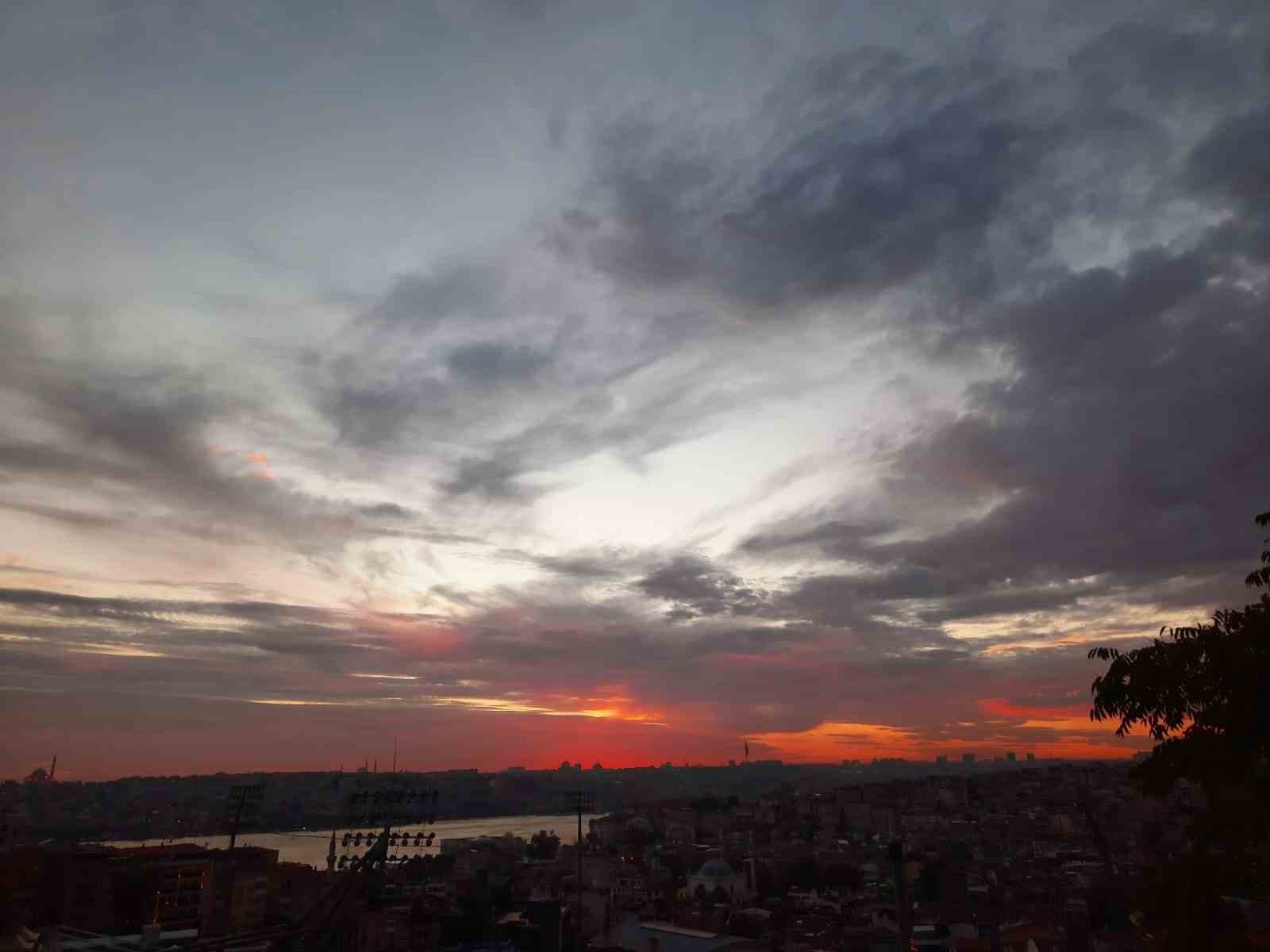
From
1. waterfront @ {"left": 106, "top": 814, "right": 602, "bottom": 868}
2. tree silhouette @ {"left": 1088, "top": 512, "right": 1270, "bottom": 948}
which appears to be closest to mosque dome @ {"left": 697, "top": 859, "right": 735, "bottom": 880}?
waterfront @ {"left": 106, "top": 814, "right": 602, "bottom": 868}

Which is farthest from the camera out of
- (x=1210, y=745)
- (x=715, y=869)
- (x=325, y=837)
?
(x=325, y=837)

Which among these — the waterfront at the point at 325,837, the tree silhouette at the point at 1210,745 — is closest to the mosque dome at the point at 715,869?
the waterfront at the point at 325,837

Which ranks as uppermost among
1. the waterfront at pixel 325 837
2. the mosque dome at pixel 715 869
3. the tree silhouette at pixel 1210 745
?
the tree silhouette at pixel 1210 745

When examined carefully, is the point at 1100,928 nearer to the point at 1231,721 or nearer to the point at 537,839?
the point at 1231,721

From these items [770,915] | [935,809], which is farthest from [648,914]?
[935,809]

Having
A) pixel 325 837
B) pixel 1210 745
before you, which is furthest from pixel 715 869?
pixel 325 837

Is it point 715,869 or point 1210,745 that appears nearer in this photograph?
point 1210,745

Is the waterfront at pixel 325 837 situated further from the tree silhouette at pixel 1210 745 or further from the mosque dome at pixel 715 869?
the tree silhouette at pixel 1210 745

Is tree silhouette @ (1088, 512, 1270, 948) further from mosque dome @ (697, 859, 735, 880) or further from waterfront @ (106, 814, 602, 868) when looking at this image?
waterfront @ (106, 814, 602, 868)

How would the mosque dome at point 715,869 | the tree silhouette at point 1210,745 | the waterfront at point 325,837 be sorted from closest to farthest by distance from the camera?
1. the tree silhouette at point 1210,745
2. the mosque dome at point 715,869
3. the waterfront at point 325,837

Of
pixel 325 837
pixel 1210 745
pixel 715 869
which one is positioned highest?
pixel 1210 745

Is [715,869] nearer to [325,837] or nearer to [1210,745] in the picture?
[1210,745]
